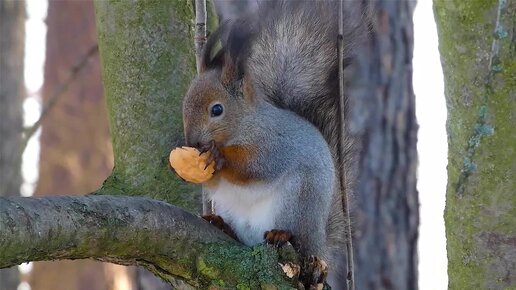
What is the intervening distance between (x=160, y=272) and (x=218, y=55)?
757mm

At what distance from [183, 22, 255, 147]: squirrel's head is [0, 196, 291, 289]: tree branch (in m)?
0.50

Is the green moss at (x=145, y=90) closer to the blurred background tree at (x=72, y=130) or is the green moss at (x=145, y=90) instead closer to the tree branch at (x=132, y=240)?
the tree branch at (x=132, y=240)

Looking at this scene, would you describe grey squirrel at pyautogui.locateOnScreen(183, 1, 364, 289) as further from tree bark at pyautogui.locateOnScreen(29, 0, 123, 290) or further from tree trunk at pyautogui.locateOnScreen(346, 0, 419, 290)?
tree bark at pyautogui.locateOnScreen(29, 0, 123, 290)

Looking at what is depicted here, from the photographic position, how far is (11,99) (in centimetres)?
324

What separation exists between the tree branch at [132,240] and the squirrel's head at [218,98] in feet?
1.63

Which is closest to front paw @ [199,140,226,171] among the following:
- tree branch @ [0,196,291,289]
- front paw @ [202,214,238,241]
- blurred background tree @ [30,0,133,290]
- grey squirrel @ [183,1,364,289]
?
grey squirrel @ [183,1,364,289]

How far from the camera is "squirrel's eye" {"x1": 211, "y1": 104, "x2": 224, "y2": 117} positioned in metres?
2.32

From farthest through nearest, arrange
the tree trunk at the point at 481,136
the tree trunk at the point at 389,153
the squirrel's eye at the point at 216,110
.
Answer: the tree trunk at the point at 389,153 < the squirrel's eye at the point at 216,110 < the tree trunk at the point at 481,136

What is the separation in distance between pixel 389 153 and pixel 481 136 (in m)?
2.51

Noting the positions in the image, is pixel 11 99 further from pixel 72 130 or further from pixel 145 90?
pixel 72 130

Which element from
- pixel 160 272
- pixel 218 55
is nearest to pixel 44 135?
pixel 218 55

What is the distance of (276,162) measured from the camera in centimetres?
228

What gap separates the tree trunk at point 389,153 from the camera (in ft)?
13.7

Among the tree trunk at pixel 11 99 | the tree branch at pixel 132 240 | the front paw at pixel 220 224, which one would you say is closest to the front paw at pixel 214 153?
the front paw at pixel 220 224
